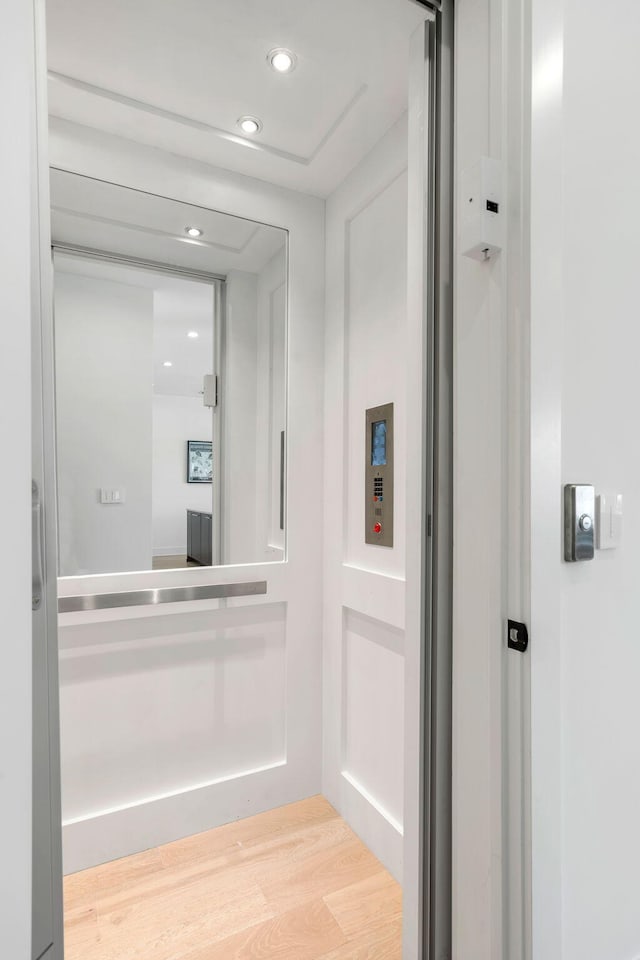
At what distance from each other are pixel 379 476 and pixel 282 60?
3.96ft

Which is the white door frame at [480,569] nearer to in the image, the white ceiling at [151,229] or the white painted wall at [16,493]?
the white painted wall at [16,493]

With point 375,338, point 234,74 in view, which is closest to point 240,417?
point 375,338

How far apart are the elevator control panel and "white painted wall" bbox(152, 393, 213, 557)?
0.61 m

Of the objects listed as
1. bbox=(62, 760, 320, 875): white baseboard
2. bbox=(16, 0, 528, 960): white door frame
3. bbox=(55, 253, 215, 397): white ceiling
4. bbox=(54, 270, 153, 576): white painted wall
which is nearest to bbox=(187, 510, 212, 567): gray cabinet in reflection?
bbox=(54, 270, 153, 576): white painted wall

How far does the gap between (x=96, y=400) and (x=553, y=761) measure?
5.17 ft

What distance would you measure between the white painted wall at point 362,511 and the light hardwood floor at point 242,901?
142mm

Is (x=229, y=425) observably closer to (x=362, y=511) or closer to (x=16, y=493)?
(x=362, y=511)

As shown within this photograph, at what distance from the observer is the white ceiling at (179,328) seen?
1783 millimetres

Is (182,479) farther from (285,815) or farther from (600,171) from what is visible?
(600,171)

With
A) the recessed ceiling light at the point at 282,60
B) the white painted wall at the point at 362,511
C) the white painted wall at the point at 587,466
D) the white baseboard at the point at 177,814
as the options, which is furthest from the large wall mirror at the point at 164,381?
the white painted wall at the point at 587,466

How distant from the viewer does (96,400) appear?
5.48ft

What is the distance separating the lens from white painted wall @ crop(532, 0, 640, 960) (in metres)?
0.89

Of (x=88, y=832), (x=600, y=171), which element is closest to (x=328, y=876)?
(x=88, y=832)

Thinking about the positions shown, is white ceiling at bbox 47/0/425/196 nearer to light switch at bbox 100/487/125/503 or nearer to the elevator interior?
the elevator interior
